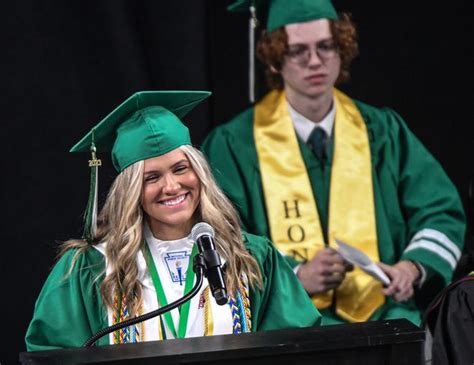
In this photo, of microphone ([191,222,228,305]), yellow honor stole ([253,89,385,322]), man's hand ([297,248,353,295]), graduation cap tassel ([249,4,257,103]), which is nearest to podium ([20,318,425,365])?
microphone ([191,222,228,305])

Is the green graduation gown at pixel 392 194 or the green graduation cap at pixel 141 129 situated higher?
the green graduation cap at pixel 141 129

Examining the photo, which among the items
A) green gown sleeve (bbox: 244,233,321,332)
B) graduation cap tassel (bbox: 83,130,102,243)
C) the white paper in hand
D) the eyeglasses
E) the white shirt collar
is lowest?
the white paper in hand

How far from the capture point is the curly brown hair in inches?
187

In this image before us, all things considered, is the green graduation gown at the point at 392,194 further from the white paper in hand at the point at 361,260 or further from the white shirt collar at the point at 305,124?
the white paper in hand at the point at 361,260

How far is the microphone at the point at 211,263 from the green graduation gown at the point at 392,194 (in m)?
1.79

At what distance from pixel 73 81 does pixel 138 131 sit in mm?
1411

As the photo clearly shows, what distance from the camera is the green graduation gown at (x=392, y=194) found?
15.6 ft

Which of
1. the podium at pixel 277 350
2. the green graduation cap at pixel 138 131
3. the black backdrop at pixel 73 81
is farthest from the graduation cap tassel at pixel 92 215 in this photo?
the black backdrop at pixel 73 81

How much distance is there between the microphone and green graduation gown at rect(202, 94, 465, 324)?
179 centimetres

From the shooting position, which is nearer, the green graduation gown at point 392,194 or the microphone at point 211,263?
the microphone at point 211,263

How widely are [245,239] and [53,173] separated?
1440 mm

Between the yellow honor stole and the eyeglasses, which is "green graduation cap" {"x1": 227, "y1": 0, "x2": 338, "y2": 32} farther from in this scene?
the yellow honor stole

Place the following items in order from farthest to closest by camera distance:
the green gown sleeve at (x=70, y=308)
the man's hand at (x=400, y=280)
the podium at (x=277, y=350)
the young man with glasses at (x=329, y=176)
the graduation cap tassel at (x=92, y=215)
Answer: the young man with glasses at (x=329, y=176), the man's hand at (x=400, y=280), the graduation cap tassel at (x=92, y=215), the green gown sleeve at (x=70, y=308), the podium at (x=277, y=350)

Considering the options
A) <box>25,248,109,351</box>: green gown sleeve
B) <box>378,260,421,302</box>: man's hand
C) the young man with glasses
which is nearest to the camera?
<box>25,248,109,351</box>: green gown sleeve
